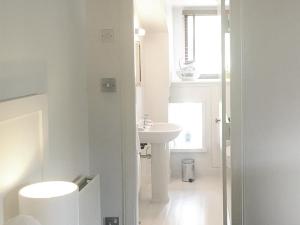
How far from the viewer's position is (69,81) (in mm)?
2801

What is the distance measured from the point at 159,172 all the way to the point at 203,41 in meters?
2.13

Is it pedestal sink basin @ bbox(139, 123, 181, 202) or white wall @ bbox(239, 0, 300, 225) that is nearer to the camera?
white wall @ bbox(239, 0, 300, 225)

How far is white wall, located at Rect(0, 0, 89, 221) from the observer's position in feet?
6.34

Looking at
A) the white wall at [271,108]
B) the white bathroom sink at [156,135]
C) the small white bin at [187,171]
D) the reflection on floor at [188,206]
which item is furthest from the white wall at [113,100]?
the small white bin at [187,171]

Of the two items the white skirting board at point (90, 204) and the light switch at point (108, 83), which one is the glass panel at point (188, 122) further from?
the white skirting board at point (90, 204)

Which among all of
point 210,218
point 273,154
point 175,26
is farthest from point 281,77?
point 175,26

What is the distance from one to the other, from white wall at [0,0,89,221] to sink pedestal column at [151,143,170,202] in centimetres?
Result: 156

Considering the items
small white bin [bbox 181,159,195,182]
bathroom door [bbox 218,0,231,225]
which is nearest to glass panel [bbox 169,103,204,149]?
small white bin [bbox 181,159,195,182]

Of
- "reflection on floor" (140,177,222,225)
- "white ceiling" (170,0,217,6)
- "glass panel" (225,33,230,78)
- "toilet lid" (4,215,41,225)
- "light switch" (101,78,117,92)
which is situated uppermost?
"white ceiling" (170,0,217,6)

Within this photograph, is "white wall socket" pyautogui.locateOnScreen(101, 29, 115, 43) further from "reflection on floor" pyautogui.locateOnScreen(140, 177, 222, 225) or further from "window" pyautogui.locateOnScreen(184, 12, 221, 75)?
"window" pyautogui.locateOnScreen(184, 12, 221, 75)

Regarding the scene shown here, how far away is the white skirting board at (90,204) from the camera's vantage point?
2645 millimetres

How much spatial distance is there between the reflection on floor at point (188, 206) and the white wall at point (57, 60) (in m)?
1.32

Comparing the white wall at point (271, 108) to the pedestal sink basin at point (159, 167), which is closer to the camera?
the white wall at point (271, 108)

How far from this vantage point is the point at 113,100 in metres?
3.30
